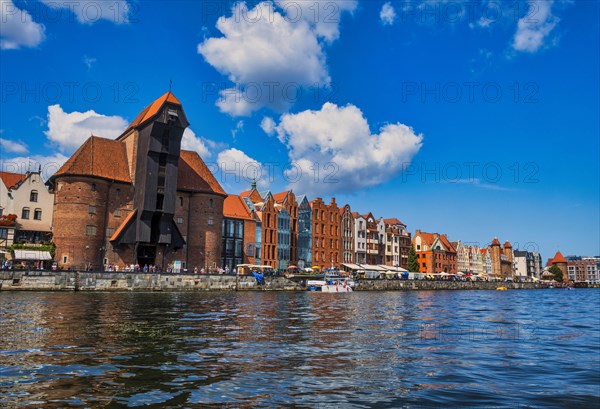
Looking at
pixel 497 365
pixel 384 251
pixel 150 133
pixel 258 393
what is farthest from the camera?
pixel 384 251

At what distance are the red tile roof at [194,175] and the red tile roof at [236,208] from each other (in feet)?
36.0

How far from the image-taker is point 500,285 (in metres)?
137

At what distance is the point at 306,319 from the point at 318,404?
18060 mm

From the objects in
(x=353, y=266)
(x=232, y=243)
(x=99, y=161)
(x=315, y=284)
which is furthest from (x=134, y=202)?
(x=353, y=266)

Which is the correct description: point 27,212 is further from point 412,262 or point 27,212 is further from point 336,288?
point 412,262

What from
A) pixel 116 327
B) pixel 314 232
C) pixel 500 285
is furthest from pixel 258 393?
pixel 500 285

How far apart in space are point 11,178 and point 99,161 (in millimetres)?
13754

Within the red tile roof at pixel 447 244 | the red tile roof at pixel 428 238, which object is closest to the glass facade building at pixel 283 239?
the red tile roof at pixel 428 238

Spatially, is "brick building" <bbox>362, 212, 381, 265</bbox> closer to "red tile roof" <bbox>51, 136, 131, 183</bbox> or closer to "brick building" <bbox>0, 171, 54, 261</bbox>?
"red tile roof" <bbox>51, 136, 131, 183</bbox>

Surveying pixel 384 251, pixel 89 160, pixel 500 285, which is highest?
pixel 89 160

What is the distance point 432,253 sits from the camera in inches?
5610

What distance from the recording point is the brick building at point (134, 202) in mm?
62656

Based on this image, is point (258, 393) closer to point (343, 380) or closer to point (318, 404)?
point (318, 404)

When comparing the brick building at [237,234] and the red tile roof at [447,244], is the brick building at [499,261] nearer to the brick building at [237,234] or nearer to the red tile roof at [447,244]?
the red tile roof at [447,244]
